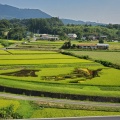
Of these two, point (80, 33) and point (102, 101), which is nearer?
point (102, 101)

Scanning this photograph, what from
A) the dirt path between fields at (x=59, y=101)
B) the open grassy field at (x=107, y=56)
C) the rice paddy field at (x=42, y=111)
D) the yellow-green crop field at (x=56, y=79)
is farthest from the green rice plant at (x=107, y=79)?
the open grassy field at (x=107, y=56)

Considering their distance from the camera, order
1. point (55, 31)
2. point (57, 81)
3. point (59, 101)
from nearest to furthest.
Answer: point (59, 101) < point (57, 81) < point (55, 31)

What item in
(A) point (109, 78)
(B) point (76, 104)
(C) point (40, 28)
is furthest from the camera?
(C) point (40, 28)

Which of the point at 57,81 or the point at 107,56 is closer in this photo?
the point at 57,81

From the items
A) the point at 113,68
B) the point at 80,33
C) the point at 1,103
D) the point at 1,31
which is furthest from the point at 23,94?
the point at 80,33

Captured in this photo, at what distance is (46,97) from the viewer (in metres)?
20.2

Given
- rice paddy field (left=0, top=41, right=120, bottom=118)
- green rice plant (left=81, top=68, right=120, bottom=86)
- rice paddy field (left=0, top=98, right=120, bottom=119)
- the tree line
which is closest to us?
rice paddy field (left=0, top=98, right=120, bottom=119)

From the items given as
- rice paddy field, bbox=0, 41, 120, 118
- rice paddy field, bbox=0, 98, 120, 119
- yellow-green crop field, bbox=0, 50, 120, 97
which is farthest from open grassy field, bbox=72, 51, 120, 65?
rice paddy field, bbox=0, 98, 120, 119

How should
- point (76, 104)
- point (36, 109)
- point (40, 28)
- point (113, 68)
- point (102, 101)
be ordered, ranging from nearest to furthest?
point (36, 109)
point (76, 104)
point (102, 101)
point (113, 68)
point (40, 28)

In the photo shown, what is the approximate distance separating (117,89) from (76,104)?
4890mm

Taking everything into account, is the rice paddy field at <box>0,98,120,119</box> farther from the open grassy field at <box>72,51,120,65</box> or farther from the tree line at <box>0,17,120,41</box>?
the tree line at <box>0,17,120,41</box>

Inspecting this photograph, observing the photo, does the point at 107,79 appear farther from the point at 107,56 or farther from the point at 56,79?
the point at 107,56

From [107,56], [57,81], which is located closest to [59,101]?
[57,81]

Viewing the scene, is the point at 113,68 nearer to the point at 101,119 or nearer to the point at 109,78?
the point at 109,78
